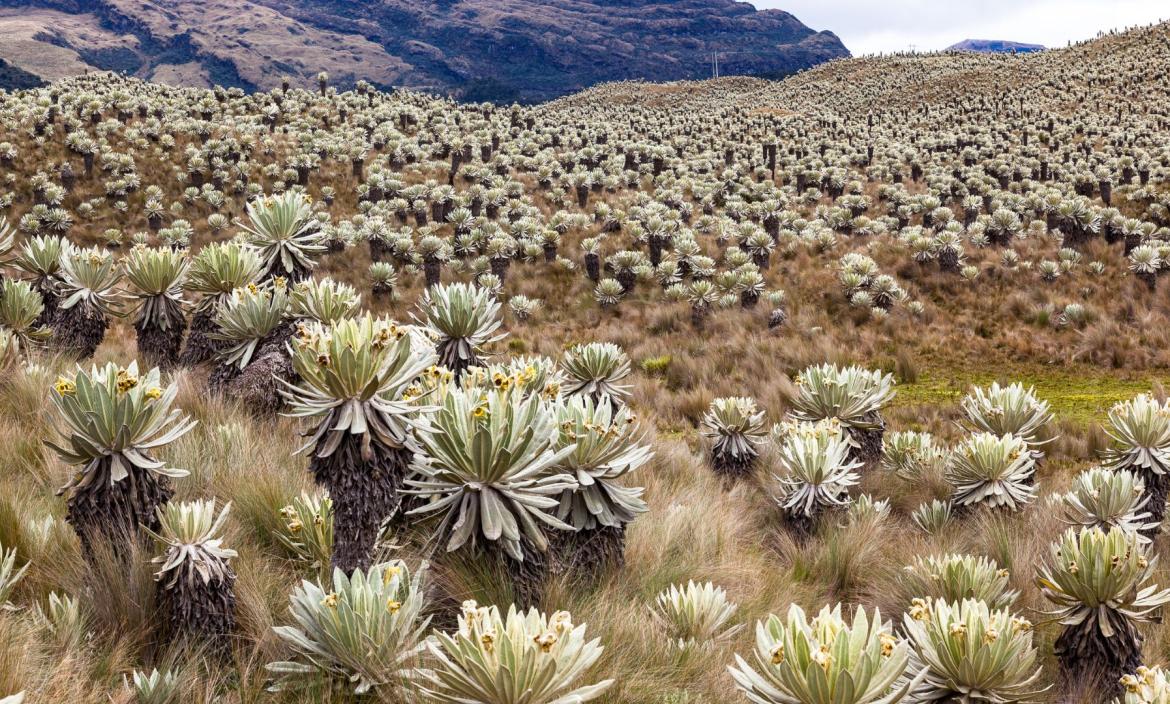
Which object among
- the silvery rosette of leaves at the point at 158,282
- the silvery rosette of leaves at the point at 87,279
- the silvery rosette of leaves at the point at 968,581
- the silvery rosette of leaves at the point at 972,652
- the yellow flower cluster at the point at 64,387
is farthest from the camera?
the silvery rosette of leaves at the point at 87,279

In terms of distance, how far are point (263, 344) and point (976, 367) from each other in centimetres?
1103

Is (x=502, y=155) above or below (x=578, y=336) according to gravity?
above

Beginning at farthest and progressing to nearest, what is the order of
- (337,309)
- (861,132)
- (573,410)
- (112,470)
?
(861,132) < (337,309) < (573,410) < (112,470)

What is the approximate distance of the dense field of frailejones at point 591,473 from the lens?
2336 mm

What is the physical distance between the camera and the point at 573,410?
10.6 feet

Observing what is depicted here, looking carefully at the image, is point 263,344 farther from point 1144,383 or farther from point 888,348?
point 1144,383

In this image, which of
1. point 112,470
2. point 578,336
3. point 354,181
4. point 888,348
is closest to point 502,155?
point 354,181

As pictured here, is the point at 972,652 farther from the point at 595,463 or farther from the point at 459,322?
the point at 459,322

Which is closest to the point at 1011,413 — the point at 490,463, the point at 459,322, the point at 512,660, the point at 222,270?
the point at 459,322

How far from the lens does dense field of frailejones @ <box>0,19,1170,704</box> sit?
2336mm

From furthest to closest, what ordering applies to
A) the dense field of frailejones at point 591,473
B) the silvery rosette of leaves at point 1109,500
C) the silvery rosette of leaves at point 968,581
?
the silvery rosette of leaves at point 1109,500 < the silvery rosette of leaves at point 968,581 < the dense field of frailejones at point 591,473

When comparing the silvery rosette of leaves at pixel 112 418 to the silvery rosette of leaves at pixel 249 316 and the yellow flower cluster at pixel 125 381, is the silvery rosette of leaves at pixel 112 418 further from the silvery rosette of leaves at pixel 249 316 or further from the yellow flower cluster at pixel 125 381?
the silvery rosette of leaves at pixel 249 316

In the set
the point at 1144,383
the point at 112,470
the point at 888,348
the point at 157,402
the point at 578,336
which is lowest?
the point at 578,336

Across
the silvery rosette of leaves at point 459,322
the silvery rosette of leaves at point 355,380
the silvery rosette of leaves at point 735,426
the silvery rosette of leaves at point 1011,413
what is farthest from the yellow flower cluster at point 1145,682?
the silvery rosette of leaves at point 735,426
